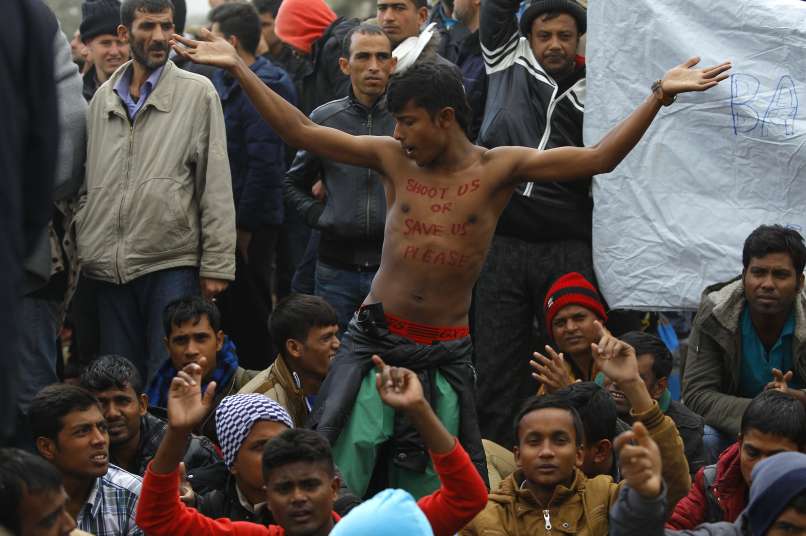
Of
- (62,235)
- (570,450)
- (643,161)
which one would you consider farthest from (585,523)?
(62,235)

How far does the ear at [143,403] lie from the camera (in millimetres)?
6703

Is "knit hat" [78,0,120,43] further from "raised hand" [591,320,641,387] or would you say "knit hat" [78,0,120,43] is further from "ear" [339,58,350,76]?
"raised hand" [591,320,641,387]

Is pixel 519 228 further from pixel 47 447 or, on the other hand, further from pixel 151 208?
pixel 47 447

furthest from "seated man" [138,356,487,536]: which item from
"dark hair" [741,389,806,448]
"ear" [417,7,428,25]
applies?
"ear" [417,7,428,25]

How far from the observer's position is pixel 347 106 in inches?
324

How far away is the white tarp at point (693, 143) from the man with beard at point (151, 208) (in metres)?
1.92

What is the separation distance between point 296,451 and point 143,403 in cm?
168

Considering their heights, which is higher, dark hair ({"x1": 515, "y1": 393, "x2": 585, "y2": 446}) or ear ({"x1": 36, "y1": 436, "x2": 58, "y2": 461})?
dark hair ({"x1": 515, "y1": 393, "x2": 585, "y2": 446})

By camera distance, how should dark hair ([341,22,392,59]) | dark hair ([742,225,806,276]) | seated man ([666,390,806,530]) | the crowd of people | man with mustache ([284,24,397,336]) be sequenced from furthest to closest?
dark hair ([341,22,392,59]) → man with mustache ([284,24,397,336]) → dark hair ([742,225,806,276]) → seated man ([666,390,806,530]) → the crowd of people

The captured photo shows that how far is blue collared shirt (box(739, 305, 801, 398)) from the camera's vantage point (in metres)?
7.23

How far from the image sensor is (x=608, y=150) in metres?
6.12

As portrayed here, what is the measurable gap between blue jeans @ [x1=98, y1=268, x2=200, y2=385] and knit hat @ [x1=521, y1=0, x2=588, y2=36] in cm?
219

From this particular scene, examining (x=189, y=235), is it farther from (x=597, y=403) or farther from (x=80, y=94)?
(x=597, y=403)

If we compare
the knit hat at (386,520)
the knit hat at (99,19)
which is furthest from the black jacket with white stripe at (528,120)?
the knit hat at (386,520)
